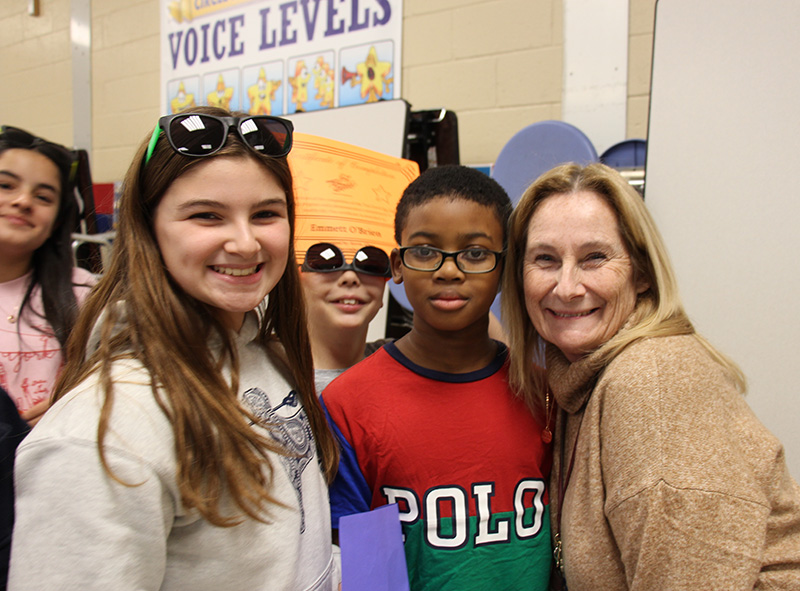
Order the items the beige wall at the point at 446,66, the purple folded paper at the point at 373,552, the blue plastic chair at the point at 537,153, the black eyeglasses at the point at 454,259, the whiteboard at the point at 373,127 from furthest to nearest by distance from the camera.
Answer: the beige wall at the point at 446,66
the whiteboard at the point at 373,127
the blue plastic chair at the point at 537,153
the black eyeglasses at the point at 454,259
the purple folded paper at the point at 373,552

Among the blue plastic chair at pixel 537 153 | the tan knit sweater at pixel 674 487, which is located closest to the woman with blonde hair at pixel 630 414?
the tan knit sweater at pixel 674 487

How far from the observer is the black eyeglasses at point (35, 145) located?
5.13 ft

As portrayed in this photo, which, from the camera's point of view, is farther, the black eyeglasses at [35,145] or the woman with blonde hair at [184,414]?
the black eyeglasses at [35,145]

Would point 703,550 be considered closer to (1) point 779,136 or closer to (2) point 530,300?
(2) point 530,300

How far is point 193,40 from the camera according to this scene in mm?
3930

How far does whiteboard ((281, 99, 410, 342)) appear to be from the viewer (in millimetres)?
2309

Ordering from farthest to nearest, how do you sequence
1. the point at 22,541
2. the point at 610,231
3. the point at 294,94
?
the point at 294,94 < the point at 610,231 < the point at 22,541

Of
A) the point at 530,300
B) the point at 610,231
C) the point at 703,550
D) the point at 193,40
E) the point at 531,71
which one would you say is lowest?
the point at 703,550

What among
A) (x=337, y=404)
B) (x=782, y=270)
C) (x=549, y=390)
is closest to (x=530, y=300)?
(x=549, y=390)

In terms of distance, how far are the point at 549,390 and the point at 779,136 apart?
1.20 m

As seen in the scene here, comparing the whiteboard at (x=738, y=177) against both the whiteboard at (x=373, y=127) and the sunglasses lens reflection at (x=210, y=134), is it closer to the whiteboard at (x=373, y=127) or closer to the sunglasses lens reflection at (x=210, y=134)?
the whiteboard at (x=373, y=127)

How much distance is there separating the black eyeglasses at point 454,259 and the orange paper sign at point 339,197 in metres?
0.45

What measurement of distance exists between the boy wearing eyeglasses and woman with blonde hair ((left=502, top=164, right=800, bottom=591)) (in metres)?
0.06

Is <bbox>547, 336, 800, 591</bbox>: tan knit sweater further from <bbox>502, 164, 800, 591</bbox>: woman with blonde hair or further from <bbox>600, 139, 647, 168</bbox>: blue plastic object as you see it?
<bbox>600, 139, 647, 168</bbox>: blue plastic object
